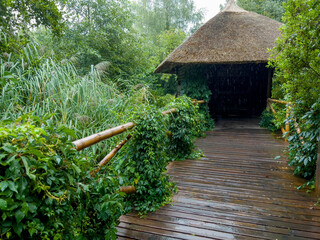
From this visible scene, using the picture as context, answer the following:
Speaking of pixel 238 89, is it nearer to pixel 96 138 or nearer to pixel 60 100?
pixel 60 100

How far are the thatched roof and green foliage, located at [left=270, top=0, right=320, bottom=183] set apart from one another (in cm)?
336

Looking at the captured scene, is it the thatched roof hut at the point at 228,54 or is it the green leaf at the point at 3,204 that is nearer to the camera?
the green leaf at the point at 3,204

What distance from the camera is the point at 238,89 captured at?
391 inches

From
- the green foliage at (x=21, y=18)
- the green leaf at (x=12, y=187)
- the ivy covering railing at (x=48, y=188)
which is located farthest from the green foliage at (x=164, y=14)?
the green leaf at (x=12, y=187)

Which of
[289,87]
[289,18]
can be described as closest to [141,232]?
[289,87]

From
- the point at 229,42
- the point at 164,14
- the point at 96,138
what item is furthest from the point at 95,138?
the point at 164,14

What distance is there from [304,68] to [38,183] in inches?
117

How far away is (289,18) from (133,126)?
228cm

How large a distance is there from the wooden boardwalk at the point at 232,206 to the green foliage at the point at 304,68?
14.3 inches

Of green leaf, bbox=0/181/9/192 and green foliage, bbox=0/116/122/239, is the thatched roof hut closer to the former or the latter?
green foliage, bbox=0/116/122/239

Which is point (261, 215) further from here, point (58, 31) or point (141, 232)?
point (58, 31)

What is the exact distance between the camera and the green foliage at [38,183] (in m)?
0.83

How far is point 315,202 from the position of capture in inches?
89.2

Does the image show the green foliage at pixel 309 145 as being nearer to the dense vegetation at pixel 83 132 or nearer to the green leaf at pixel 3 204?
the dense vegetation at pixel 83 132
